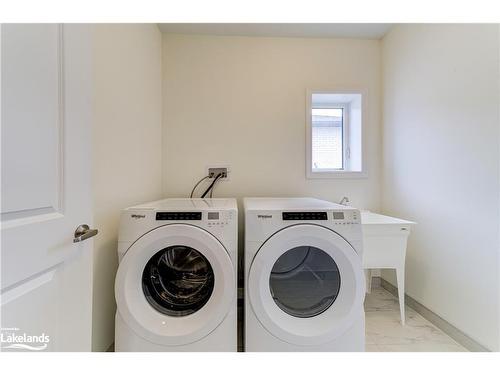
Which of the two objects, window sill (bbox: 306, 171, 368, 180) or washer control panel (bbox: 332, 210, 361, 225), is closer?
washer control panel (bbox: 332, 210, 361, 225)

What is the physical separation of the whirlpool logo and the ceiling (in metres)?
2.09

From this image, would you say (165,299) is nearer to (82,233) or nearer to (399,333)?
(82,233)

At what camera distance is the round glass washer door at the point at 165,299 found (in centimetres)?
111

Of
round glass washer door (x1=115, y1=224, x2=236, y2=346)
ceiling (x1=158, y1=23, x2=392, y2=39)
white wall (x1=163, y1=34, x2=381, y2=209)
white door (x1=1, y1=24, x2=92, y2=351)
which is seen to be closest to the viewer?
white door (x1=1, y1=24, x2=92, y2=351)

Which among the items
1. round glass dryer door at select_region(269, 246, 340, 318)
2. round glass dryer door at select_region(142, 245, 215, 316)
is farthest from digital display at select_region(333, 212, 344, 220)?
round glass dryer door at select_region(142, 245, 215, 316)

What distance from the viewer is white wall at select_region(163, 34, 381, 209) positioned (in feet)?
6.65

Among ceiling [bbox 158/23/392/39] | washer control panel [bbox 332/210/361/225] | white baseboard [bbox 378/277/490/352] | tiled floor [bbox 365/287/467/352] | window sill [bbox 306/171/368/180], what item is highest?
ceiling [bbox 158/23/392/39]

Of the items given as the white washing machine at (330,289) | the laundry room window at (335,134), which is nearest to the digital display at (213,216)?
the white washing machine at (330,289)

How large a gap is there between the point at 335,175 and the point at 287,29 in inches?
50.3

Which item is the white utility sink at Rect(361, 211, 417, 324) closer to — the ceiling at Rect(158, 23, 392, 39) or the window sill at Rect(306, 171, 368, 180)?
the window sill at Rect(306, 171, 368, 180)

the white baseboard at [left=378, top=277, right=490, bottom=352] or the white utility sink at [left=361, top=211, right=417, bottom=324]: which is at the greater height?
the white utility sink at [left=361, top=211, right=417, bottom=324]
